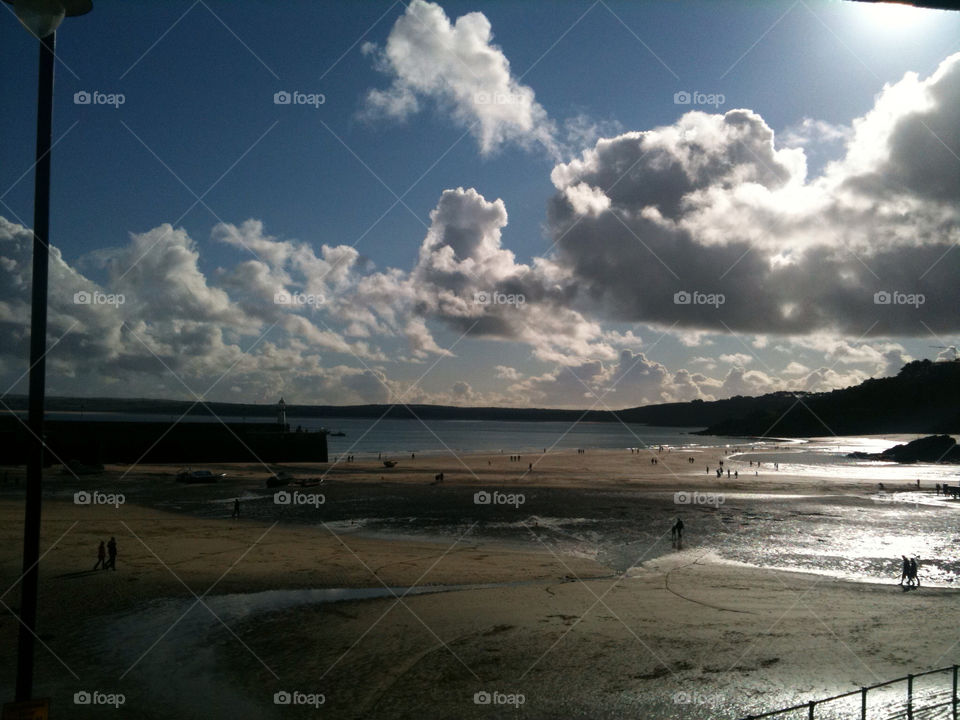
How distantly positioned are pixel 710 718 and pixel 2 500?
42.0 metres

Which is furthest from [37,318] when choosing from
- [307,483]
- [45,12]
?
[307,483]

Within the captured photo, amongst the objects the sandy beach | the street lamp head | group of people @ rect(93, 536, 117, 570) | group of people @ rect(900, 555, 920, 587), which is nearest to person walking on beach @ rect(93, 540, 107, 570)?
group of people @ rect(93, 536, 117, 570)

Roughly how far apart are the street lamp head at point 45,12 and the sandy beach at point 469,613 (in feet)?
35.5

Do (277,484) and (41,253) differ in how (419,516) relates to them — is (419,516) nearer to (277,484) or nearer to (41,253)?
(277,484)

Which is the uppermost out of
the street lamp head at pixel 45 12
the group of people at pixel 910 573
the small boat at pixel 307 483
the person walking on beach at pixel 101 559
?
the street lamp head at pixel 45 12

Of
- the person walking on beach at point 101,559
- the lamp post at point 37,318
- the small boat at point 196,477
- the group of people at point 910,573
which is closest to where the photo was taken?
the lamp post at point 37,318

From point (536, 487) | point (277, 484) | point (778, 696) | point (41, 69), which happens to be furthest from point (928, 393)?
point (41, 69)

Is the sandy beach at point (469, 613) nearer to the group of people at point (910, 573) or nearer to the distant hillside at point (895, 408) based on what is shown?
the group of people at point (910, 573)

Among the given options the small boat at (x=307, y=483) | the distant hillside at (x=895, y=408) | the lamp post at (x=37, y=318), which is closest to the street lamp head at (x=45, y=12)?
the lamp post at (x=37, y=318)

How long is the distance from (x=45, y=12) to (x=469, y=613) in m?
15.2

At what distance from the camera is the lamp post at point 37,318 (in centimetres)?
450

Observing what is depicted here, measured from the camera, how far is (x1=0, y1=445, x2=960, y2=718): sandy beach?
1180 cm

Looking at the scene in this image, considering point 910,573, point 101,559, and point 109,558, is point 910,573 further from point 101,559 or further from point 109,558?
point 101,559

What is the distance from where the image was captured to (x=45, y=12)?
15.2 ft
